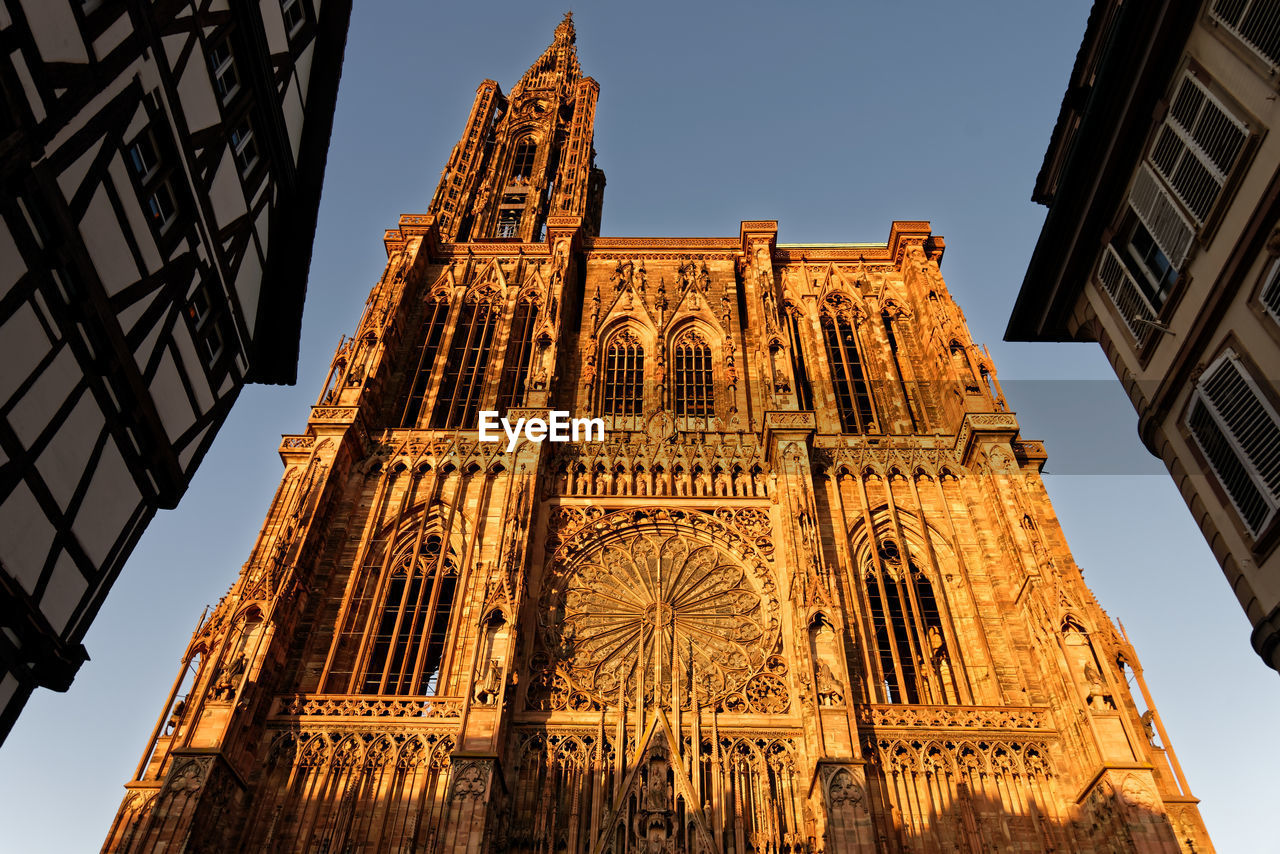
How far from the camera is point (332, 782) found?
16922 mm

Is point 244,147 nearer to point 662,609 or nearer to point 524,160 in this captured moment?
point 662,609

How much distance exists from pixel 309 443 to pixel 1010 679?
16997 millimetres

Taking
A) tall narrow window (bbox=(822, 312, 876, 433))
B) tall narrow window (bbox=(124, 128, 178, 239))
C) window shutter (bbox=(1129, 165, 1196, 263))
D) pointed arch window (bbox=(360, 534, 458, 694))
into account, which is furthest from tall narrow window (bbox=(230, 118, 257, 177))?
tall narrow window (bbox=(822, 312, 876, 433))

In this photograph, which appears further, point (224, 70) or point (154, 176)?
point (224, 70)

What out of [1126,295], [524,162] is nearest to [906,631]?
[1126,295]

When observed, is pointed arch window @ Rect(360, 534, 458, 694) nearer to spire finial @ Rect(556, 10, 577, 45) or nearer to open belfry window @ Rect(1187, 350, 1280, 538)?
open belfry window @ Rect(1187, 350, 1280, 538)

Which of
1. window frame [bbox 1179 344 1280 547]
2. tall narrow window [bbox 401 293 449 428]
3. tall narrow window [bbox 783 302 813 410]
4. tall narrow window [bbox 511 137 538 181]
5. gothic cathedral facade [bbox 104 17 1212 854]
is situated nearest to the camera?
window frame [bbox 1179 344 1280 547]

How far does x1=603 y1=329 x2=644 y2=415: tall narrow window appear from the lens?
85.7 feet

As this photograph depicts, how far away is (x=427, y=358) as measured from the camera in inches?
1080

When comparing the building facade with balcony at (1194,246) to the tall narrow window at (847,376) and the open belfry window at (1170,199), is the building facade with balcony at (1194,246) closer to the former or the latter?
the open belfry window at (1170,199)

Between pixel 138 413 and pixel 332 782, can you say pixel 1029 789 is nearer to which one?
pixel 332 782

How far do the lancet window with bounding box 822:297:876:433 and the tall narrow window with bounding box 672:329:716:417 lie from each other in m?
3.65

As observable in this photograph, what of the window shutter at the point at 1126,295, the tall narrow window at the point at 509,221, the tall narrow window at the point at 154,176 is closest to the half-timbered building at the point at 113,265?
the tall narrow window at the point at 154,176

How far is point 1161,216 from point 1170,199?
11.1 inches
